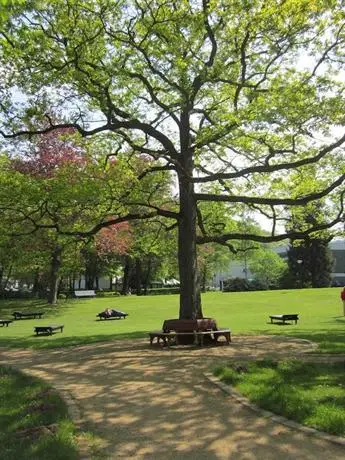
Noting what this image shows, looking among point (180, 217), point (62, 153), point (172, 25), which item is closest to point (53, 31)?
point (172, 25)

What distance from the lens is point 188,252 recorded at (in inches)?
659

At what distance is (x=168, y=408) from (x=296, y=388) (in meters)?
2.08

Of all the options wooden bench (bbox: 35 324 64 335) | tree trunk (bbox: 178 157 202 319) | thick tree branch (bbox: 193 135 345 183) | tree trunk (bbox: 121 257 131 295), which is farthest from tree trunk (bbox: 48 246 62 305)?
thick tree branch (bbox: 193 135 345 183)

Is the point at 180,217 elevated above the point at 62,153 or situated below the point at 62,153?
below

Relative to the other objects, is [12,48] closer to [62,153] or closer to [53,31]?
[53,31]

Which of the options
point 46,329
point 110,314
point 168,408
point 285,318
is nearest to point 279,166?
point 168,408

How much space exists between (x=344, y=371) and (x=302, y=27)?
8.88 m

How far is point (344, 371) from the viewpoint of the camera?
10141 mm

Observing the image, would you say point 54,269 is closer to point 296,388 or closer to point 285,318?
point 285,318

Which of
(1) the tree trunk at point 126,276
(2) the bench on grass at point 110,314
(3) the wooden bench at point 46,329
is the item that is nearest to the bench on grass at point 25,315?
(2) the bench on grass at point 110,314

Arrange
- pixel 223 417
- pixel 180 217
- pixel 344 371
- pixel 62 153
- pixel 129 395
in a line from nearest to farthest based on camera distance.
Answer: pixel 223 417, pixel 129 395, pixel 344 371, pixel 180 217, pixel 62 153

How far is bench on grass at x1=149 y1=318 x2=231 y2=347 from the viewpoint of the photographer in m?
15.0

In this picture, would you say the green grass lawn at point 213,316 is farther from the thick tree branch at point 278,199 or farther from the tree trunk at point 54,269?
the thick tree branch at point 278,199

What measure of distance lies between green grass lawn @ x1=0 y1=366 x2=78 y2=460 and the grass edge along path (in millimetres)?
2788
